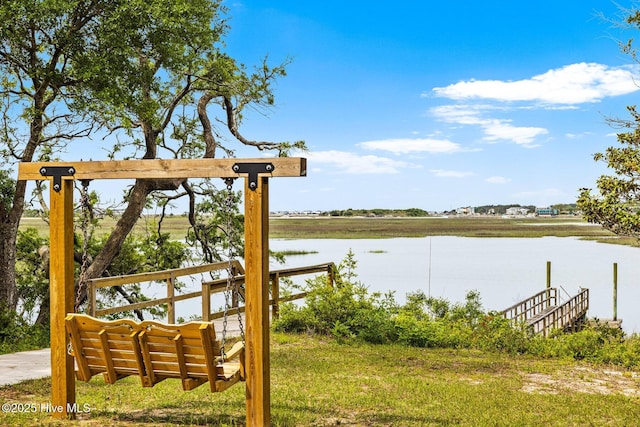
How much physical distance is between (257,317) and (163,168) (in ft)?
5.41

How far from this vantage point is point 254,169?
5.61 m

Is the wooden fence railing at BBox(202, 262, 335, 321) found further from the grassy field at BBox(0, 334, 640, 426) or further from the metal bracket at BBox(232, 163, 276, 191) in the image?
the metal bracket at BBox(232, 163, 276, 191)

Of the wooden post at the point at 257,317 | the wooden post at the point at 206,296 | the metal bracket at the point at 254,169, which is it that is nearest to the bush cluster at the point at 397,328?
the wooden post at the point at 206,296

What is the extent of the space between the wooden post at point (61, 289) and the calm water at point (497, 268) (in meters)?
22.2

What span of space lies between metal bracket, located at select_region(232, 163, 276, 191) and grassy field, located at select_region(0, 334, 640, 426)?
2.28m

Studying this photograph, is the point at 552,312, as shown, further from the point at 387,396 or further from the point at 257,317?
the point at 257,317

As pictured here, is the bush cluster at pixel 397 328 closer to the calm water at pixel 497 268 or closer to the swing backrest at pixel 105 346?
the swing backrest at pixel 105 346

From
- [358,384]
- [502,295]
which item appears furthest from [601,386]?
[502,295]

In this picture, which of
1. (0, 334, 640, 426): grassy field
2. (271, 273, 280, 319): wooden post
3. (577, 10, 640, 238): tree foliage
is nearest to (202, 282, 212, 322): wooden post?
(0, 334, 640, 426): grassy field

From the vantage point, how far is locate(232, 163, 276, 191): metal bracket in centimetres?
557

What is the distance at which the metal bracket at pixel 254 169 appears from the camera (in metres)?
5.57

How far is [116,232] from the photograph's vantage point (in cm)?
1598

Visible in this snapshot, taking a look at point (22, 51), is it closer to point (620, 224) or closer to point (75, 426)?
point (75, 426)

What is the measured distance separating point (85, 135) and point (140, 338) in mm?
11183
